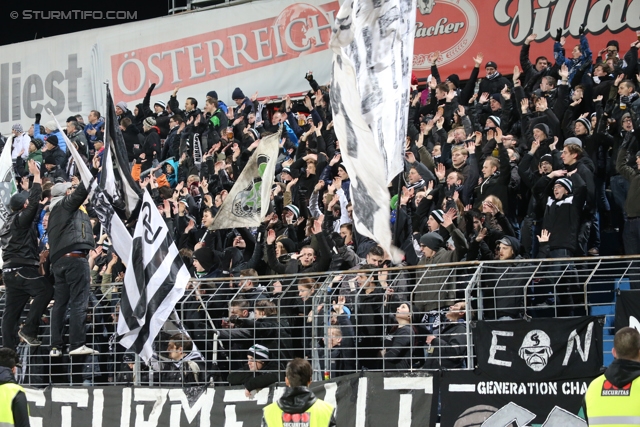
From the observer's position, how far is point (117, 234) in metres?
11.6

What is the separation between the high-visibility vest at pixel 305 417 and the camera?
7.16 metres

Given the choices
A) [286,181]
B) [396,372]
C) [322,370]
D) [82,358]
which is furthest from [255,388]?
[286,181]

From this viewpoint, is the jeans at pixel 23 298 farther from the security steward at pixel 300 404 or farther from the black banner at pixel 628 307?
the black banner at pixel 628 307

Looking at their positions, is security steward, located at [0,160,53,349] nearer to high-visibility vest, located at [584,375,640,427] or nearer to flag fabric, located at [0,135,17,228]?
flag fabric, located at [0,135,17,228]

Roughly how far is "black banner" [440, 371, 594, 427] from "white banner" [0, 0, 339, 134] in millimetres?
13484

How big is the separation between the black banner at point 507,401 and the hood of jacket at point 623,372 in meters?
2.16

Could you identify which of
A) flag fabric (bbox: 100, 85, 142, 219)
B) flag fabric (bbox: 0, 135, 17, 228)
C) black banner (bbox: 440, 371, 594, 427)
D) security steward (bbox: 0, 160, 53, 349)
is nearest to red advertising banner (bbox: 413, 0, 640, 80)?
flag fabric (bbox: 0, 135, 17, 228)

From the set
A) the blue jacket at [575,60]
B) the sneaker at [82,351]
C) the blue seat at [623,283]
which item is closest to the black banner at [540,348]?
the blue seat at [623,283]

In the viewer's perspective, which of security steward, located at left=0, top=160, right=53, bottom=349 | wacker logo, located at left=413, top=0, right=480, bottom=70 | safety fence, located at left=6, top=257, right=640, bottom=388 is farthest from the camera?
wacker logo, located at left=413, top=0, right=480, bottom=70

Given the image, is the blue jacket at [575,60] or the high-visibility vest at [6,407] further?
the blue jacket at [575,60]

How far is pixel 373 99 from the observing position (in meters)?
8.39

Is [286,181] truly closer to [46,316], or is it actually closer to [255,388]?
[46,316]

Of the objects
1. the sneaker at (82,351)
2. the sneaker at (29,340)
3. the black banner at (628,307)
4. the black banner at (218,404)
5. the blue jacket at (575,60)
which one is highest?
the blue jacket at (575,60)

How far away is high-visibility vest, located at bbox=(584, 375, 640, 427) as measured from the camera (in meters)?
6.40
